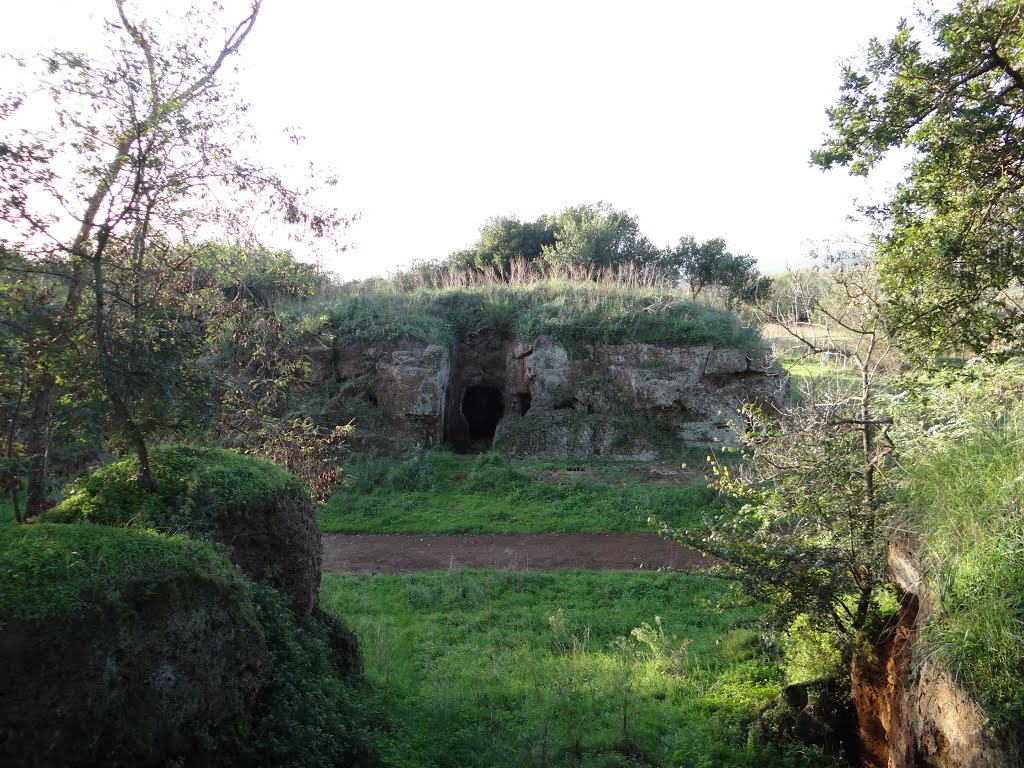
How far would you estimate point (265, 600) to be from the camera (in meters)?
Result: 5.22

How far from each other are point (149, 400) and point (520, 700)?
456 cm

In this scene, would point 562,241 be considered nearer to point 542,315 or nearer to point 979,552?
point 542,315

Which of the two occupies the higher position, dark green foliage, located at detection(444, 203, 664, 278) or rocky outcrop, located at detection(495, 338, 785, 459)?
dark green foliage, located at detection(444, 203, 664, 278)

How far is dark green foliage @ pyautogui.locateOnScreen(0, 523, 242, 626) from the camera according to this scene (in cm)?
319

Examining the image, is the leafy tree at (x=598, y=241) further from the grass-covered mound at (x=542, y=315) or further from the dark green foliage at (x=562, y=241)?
the grass-covered mound at (x=542, y=315)

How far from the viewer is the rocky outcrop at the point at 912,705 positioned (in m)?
3.71

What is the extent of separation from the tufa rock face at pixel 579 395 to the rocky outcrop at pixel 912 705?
11.9m

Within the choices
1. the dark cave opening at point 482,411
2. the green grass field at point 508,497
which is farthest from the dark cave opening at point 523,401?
the green grass field at point 508,497

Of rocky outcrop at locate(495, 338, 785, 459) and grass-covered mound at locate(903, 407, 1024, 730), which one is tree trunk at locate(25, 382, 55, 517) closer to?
grass-covered mound at locate(903, 407, 1024, 730)

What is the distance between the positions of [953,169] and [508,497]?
11.2 meters

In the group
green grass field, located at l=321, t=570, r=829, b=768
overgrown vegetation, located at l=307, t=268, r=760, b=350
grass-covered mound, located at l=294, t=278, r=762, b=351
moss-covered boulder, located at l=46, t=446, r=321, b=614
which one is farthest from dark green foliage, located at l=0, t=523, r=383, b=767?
overgrown vegetation, located at l=307, t=268, r=760, b=350

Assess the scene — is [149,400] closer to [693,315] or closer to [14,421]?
[14,421]

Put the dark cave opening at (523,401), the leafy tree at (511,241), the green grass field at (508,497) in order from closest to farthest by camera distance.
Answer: the green grass field at (508,497), the dark cave opening at (523,401), the leafy tree at (511,241)

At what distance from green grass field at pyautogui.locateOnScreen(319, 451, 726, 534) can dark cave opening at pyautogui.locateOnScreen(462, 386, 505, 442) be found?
514 cm
